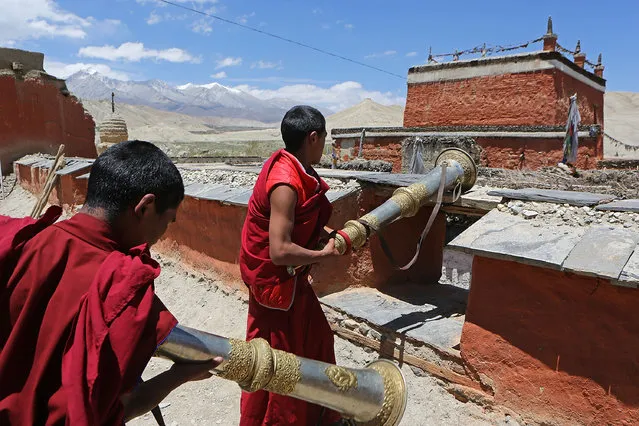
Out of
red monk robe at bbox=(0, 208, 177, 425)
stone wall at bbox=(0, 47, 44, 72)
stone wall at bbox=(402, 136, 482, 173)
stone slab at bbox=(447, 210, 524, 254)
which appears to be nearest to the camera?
red monk robe at bbox=(0, 208, 177, 425)

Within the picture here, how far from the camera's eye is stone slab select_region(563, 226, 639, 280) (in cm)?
245

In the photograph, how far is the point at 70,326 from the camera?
111cm

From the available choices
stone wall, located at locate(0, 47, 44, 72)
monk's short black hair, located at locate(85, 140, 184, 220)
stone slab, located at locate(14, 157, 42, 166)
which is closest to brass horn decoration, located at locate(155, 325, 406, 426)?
monk's short black hair, located at locate(85, 140, 184, 220)

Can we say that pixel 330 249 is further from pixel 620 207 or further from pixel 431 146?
pixel 431 146

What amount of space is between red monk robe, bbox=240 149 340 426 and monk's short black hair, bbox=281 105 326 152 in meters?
0.10

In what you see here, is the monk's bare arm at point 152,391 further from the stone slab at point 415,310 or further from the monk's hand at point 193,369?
the stone slab at point 415,310

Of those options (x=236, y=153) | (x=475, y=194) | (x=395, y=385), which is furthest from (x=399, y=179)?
(x=236, y=153)

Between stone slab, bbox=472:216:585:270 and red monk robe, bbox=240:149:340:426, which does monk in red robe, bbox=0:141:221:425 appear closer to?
red monk robe, bbox=240:149:340:426

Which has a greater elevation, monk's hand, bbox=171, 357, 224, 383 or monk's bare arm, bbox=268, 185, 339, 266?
monk's bare arm, bbox=268, 185, 339, 266

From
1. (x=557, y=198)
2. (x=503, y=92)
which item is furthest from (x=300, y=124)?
(x=503, y=92)

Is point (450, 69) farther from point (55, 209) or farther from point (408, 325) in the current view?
point (55, 209)

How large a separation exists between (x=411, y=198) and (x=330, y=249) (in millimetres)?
1087

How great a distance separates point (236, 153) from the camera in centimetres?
2930

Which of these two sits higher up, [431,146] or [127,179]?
[431,146]
